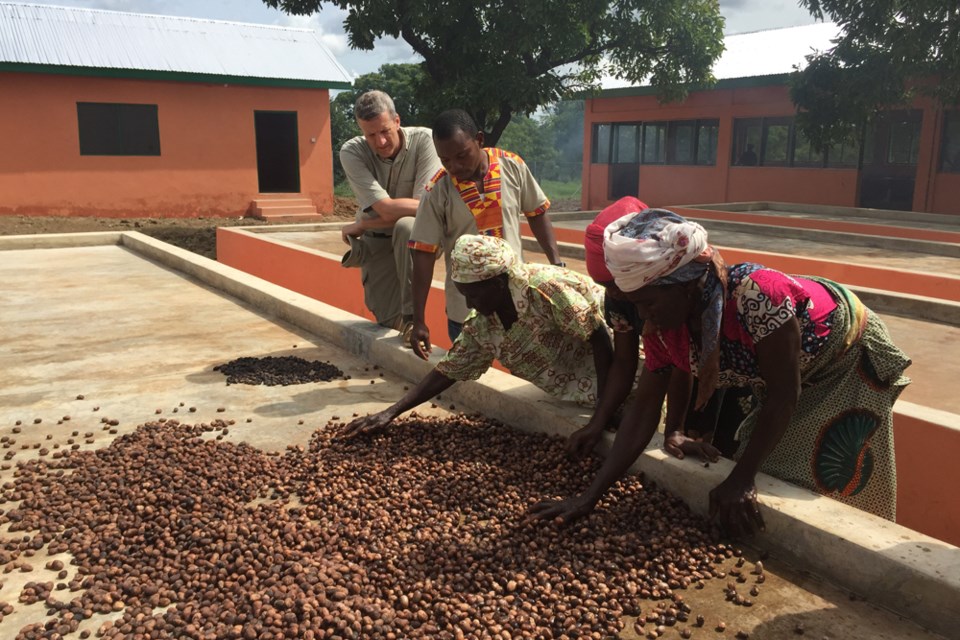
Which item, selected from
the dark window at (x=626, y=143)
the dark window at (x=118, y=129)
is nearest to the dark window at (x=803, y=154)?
the dark window at (x=626, y=143)

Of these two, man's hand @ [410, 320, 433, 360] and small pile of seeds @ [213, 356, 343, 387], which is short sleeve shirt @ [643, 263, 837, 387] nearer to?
man's hand @ [410, 320, 433, 360]

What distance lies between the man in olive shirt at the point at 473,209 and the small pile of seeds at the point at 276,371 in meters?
0.81

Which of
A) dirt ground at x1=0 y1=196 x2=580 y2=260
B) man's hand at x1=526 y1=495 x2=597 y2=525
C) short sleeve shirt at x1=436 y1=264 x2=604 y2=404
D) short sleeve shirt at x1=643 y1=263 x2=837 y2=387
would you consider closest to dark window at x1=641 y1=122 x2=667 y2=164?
dirt ground at x1=0 y1=196 x2=580 y2=260

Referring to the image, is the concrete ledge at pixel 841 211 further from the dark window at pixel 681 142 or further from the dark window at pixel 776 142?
the dark window at pixel 681 142

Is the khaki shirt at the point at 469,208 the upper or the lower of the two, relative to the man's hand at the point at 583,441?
upper

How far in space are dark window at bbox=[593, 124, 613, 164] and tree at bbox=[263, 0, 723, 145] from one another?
5.33m

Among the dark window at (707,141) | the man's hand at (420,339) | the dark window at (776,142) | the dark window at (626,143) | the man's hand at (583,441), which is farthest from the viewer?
the dark window at (626,143)

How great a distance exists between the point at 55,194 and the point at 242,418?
14.2 meters

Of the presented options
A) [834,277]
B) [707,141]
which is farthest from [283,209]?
[834,277]

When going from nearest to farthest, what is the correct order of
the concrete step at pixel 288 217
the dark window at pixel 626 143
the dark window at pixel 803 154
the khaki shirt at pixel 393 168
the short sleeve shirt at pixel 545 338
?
the short sleeve shirt at pixel 545 338 → the khaki shirt at pixel 393 168 → the concrete step at pixel 288 217 → the dark window at pixel 803 154 → the dark window at pixel 626 143

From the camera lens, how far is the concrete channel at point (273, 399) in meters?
2.32

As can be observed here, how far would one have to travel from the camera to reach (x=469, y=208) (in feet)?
13.8

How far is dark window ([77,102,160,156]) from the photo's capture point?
16.2 m

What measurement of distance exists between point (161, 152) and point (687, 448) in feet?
53.3
